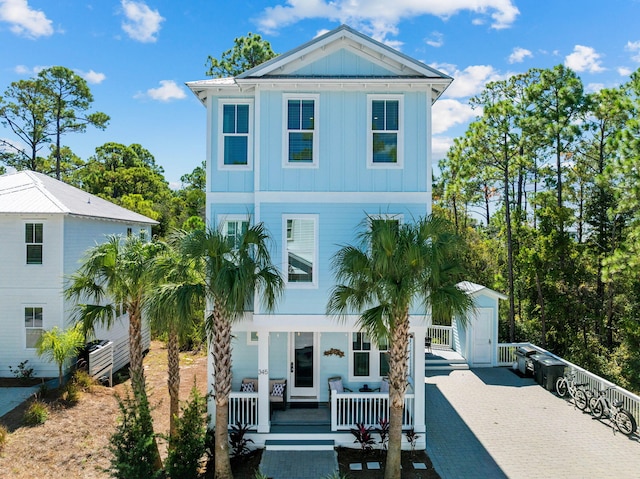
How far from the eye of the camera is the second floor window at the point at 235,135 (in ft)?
37.7

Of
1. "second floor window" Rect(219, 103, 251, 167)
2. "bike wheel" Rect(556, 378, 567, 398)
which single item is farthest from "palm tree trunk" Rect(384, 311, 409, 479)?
"bike wheel" Rect(556, 378, 567, 398)

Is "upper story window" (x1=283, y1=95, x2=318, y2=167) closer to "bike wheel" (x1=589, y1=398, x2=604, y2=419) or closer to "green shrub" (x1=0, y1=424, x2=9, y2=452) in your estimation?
"green shrub" (x1=0, y1=424, x2=9, y2=452)

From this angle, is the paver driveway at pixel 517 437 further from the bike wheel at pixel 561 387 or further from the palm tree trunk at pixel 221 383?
the palm tree trunk at pixel 221 383

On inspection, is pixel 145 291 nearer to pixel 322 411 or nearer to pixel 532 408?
pixel 322 411

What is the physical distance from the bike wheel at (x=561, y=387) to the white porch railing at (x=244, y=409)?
10463 mm

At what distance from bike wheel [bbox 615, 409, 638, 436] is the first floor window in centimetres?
927

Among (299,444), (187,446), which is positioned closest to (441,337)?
(299,444)

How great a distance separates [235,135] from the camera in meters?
11.5

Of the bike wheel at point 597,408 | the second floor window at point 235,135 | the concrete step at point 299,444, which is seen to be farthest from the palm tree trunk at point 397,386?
the bike wheel at point 597,408

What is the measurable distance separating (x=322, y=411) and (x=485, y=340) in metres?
8.97

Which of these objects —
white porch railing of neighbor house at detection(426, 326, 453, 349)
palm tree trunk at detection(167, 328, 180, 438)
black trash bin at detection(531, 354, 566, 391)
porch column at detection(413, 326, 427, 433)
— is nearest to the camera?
palm tree trunk at detection(167, 328, 180, 438)

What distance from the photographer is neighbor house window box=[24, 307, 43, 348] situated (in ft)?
50.8

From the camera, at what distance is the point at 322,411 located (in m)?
12.4

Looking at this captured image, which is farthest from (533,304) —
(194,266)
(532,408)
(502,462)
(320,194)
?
(194,266)
